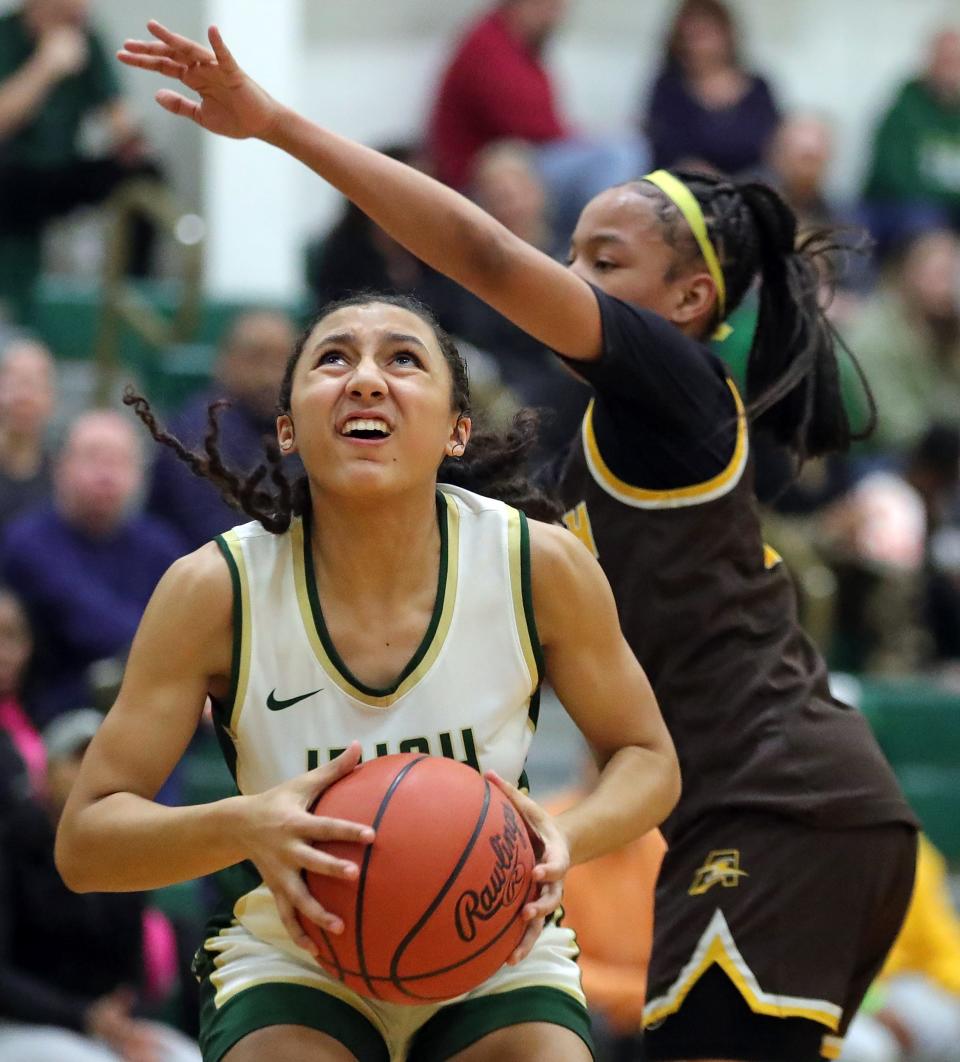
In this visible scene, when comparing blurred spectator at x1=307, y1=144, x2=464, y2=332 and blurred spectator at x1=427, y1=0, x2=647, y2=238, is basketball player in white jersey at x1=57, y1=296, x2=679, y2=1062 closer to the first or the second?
blurred spectator at x1=307, y1=144, x2=464, y2=332

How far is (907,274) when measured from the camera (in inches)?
360

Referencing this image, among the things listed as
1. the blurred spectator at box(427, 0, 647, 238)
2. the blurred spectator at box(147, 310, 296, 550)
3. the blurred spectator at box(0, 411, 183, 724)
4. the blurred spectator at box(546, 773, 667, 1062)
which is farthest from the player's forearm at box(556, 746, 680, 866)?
the blurred spectator at box(427, 0, 647, 238)

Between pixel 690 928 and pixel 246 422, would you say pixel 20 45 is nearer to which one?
pixel 246 422

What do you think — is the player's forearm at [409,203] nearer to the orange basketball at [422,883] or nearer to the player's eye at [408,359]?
the player's eye at [408,359]

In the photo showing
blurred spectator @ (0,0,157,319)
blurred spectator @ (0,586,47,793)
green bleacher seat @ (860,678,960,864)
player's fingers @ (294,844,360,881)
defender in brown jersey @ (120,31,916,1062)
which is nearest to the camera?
player's fingers @ (294,844,360,881)

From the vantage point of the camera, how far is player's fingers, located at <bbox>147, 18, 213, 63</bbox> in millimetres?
2949

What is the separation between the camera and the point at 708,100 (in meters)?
9.41

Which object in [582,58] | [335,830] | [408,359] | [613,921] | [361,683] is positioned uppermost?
[582,58]

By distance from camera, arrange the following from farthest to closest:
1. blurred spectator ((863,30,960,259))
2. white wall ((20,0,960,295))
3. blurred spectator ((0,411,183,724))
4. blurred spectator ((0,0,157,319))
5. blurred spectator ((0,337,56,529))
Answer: blurred spectator ((863,30,960,259)) < white wall ((20,0,960,295)) < blurred spectator ((0,0,157,319)) < blurred spectator ((0,337,56,529)) < blurred spectator ((0,411,183,724))

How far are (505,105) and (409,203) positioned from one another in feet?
21.2

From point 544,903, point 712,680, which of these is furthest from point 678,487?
point 544,903

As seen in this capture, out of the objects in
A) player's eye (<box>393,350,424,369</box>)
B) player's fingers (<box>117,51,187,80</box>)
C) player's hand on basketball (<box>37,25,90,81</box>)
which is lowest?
player's eye (<box>393,350,424,369</box>)

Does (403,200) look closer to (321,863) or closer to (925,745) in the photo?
(321,863)

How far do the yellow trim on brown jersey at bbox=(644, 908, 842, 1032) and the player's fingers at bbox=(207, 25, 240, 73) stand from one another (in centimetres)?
158
